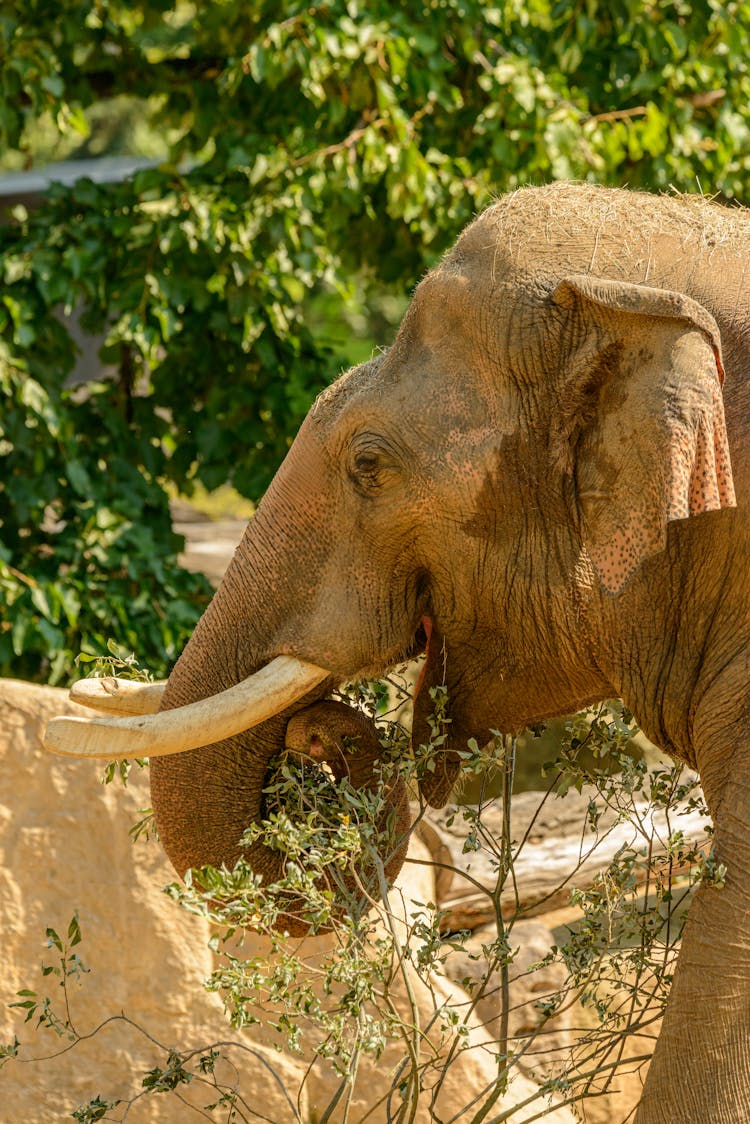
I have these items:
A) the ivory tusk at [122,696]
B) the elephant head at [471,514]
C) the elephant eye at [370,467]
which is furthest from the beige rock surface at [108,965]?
the elephant eye at [370,467]

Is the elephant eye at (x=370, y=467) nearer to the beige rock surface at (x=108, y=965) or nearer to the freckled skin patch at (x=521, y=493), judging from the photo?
the freckled skin patch at (x=521, y=493)

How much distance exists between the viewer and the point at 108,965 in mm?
4613

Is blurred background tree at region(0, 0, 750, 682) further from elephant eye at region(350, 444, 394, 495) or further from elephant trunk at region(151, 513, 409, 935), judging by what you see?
elephant eye at region(350, 444, 394, 495)

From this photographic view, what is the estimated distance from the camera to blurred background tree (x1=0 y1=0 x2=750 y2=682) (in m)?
6.38

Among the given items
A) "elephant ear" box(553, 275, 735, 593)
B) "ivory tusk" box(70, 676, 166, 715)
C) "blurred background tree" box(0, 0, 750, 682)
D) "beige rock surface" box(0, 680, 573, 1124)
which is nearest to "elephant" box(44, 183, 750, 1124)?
"elephant ear" box(553, 275, 735, 593)

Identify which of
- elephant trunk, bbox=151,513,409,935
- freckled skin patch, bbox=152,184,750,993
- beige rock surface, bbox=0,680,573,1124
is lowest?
beige rock surface, bbox=0,680,573,1124

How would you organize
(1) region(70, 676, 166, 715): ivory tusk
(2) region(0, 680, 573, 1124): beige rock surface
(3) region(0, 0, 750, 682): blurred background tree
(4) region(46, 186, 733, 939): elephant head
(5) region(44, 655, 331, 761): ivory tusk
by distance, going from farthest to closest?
(3) region(0, 0, 750, 682): blurred background tree < (2) region(0, 680, 573, 1124): beige rock surface < (1) region(70, 676, 166, 715): ivory tusk < (5) region(44, 655, 331, 761): ivory tusk < (4) region(46, 186, 733, 939): elephant head

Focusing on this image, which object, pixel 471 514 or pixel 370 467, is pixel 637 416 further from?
pixel 370 467

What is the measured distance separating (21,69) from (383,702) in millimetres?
4044

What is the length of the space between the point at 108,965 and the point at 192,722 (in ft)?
6.14

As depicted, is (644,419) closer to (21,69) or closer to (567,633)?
(567,633)

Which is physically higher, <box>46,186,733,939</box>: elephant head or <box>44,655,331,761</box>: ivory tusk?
<box>46,186,733,939</box>: elephant head

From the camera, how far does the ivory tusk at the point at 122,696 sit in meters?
3.25

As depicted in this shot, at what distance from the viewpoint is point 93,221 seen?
257 inches
